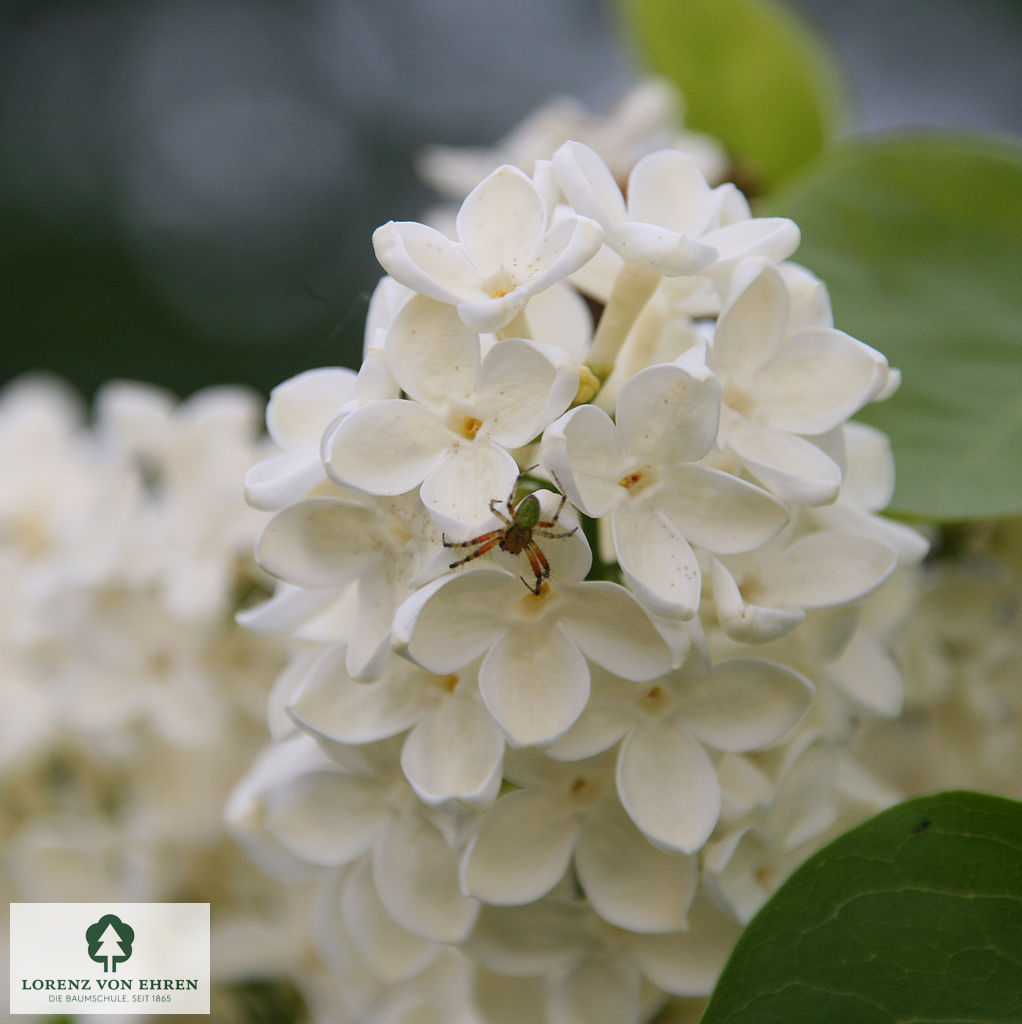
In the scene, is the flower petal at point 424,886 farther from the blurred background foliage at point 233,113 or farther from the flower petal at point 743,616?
the blurred background foliage at point 233,113

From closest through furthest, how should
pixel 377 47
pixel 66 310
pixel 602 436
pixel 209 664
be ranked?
pixel 602 436 → pixel 209 664 → pixel 66 310 → pixel 377 47

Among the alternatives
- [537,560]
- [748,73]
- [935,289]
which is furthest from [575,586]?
[748,73]

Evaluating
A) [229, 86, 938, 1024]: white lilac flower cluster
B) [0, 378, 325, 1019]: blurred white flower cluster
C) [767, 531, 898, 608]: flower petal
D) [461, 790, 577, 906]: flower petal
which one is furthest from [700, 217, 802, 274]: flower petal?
[0, 378, 325, 1019]: blurred white flower cluster

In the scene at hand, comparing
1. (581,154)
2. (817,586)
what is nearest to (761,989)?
(817,586)

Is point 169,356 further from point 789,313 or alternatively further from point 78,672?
point 789,313

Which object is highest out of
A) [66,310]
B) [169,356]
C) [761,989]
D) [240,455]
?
[66,310]

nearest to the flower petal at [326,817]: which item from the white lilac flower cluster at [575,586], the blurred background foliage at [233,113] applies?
the white lilac flower cluster at [575,586]

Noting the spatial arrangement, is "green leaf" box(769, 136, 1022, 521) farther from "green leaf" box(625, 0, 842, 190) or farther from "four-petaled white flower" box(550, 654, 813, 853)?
"green leaf" box(625, 0, 842, 190)
